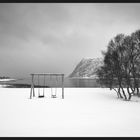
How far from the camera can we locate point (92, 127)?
20.0ft

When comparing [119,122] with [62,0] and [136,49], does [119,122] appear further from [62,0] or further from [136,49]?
[136,49]

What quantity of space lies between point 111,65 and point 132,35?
5.16m

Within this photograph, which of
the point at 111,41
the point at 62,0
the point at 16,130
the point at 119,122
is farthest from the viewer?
the point at 111,41

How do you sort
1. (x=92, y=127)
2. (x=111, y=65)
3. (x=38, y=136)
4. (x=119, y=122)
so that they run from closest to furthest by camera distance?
(x=38, y=136), (x=92, y=127), (x=119, y=122), (x=111, y=65)

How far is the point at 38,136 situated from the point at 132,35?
16855 mm

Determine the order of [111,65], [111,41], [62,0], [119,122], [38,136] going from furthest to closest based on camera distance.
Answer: [111,41]
[111,65]
[119,122]
[38,136]
[62,0]

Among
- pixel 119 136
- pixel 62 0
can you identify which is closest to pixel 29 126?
pixel 119 136

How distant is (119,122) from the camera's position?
6.85 meters

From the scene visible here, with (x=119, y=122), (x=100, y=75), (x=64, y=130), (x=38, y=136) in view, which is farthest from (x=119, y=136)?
(x=100, y=75)

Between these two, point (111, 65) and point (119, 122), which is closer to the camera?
point (119, 122)

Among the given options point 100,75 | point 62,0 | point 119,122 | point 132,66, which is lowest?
point 119,122

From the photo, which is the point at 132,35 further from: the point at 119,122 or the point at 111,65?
the point at 119,122

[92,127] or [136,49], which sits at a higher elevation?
[136,49]

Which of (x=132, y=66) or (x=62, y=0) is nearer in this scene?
(x=62, y=0)
